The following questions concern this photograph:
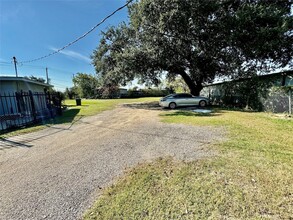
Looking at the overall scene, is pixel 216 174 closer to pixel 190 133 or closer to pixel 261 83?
pixel 190 133

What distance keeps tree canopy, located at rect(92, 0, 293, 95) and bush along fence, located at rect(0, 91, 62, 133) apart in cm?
733

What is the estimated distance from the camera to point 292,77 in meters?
9.81

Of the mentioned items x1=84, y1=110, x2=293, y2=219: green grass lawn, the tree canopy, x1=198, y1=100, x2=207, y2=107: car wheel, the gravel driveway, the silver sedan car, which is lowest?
x1=84, y1=110, x2=293, y2=219: green grass lawn

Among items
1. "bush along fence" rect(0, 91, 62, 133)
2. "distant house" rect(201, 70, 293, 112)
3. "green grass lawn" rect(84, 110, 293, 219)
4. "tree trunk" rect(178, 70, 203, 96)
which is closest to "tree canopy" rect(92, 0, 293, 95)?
"tree trunk" rect(178, 70, 203, 96)

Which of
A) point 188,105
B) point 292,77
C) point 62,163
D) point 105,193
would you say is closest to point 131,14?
point 188,105

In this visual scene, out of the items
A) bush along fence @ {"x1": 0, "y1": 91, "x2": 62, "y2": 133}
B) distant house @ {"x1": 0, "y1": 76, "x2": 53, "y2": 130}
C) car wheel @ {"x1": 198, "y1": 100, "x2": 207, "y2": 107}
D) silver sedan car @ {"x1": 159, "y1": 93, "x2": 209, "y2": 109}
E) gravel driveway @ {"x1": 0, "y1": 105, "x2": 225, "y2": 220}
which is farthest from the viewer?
car wheel @ {"x1": 198, "y1": 100, "x2": 207, "y2": 107}

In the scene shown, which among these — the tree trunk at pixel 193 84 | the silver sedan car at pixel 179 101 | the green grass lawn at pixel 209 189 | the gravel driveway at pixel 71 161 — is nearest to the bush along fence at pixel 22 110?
the gravel driveway at pixel 71 161

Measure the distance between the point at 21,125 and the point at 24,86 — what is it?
5.90 metres

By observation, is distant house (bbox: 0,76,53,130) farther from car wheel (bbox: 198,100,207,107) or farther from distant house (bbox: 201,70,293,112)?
distant house (bbox: 201,70,293,112)

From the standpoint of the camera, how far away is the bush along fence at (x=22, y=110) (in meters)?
9.48

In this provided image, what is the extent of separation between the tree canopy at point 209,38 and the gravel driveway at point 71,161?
904 cm

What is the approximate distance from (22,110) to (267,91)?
1631 cm

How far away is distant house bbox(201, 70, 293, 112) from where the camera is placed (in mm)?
9188

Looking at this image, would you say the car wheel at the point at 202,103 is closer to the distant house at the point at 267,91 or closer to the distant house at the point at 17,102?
the distant house at the point at 267,91
